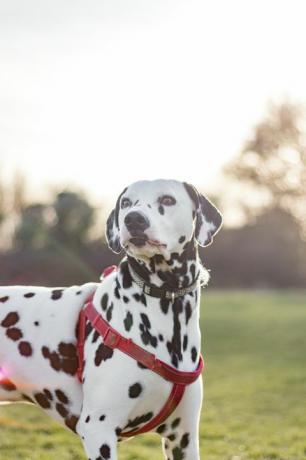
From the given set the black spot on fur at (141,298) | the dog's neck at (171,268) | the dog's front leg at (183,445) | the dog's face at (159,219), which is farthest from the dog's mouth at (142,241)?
the dog's front leg at (183,445)

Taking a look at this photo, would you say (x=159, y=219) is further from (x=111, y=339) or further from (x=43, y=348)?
(x=43, y=348)

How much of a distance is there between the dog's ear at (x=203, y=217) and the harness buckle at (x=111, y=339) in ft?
2.49

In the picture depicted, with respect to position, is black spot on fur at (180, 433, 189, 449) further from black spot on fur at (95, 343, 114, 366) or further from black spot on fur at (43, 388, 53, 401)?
black spot on fur at (43, 388, 53, 401)

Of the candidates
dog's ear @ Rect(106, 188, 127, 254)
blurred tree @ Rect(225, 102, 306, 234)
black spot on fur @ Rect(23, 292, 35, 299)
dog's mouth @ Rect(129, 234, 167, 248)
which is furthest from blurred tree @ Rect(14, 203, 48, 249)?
dog's mouth @ Rect(129, 234, 167, 248)

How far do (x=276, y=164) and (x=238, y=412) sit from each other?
30.5 m

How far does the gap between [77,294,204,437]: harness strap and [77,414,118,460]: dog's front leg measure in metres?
0.17

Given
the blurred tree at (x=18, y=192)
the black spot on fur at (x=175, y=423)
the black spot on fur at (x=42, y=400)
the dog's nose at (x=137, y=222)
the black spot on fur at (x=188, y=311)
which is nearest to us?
the dog's nose at (x=137, y=222)

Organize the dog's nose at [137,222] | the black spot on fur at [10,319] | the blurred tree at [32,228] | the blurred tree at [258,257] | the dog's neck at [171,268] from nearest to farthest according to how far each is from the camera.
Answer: the dog's nose at [137,222] < the dog's neck at [171,268] < the black spot on fur at [10,319] < the blurred tree at [32,228] < the blurred tree at [258,257]

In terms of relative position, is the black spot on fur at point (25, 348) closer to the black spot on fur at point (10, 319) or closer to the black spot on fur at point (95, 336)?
the black spot on fur at point (10, 319)

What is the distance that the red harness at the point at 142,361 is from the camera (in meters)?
4.30

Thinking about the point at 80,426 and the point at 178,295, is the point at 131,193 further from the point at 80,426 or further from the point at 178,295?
the point at 80,426

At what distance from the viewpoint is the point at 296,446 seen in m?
8.70

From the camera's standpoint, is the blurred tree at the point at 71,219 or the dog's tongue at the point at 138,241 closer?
the dog's tongue at the point at 138,241

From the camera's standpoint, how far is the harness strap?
4305 millimetres
